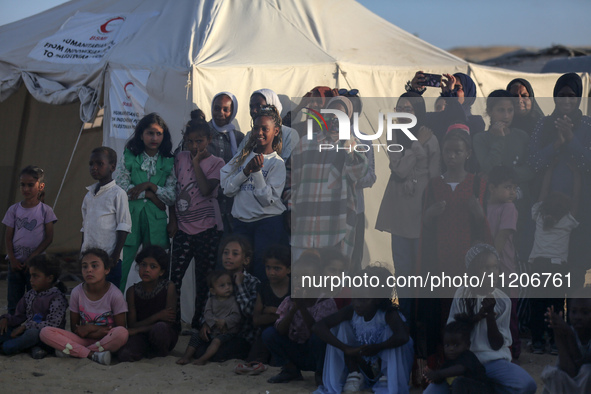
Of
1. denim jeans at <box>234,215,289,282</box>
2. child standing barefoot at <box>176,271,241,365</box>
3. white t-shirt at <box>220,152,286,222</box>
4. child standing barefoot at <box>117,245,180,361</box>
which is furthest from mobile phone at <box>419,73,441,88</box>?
child standing barefoot at <box>117,245,180,361</box>

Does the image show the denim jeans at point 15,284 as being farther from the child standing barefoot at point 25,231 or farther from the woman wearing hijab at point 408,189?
the woman wearing hijab at point 408,189

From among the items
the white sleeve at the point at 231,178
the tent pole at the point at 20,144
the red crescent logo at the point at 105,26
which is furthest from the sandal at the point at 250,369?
the tent pole at the point at 20,144

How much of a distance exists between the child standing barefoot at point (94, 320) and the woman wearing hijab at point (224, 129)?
3.20ft

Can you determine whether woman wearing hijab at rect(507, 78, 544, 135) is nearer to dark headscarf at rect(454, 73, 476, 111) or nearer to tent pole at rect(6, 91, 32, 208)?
dark headscarf at rect(454, 73, 476, 111)

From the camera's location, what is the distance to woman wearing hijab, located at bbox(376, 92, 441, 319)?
4289 millimetres

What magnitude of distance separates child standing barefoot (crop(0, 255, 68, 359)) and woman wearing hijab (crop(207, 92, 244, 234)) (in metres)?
1.19

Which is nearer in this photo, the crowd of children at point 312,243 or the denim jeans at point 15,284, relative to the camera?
the crowd of children at point 312,243

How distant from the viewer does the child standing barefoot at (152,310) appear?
14.0ft

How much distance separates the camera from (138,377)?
3.88 meters

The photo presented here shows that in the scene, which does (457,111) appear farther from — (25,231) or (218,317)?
(25,231)

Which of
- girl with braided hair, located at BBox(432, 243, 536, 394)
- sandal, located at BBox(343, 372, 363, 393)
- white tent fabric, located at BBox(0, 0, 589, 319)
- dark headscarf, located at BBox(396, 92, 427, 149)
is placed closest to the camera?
girl with braided hair, located at BBox(432, 243, 536, 394)

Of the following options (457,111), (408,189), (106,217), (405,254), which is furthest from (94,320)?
(457,111)

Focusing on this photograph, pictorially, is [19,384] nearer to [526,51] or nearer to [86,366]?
[86,366]

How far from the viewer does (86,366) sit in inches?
160
